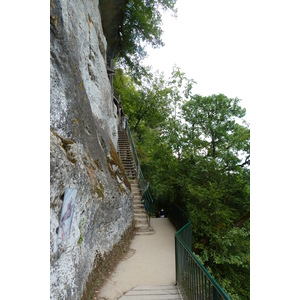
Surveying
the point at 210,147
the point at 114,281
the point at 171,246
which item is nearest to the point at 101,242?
the point at 114,281

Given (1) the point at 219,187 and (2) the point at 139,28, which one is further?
(2) the point at 139,28

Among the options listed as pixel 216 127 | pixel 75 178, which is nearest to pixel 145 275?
pixel 75 178

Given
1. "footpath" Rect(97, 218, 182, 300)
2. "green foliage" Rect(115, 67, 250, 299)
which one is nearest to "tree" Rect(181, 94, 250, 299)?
"green foliage" Rect(115, 67, 250, 299)

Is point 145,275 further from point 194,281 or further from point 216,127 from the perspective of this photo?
point 216,127

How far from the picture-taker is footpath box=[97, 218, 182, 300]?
4367mm

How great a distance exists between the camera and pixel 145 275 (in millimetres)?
5328

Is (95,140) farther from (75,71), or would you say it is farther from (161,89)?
(161,89)

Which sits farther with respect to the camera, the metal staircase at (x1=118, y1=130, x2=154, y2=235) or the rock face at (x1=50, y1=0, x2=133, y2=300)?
the metal staircase at (x1=118, y1=130, x2=154, y2=235)

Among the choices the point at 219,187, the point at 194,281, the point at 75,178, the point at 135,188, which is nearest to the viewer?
the point at 194,281

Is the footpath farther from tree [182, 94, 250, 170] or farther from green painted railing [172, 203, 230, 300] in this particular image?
tree [182, 94, 250, 170]

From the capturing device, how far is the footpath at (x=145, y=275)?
14.3 ft

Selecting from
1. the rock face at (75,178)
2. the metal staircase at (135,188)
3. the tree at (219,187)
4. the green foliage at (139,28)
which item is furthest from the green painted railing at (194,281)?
the green foliage at (139,28)

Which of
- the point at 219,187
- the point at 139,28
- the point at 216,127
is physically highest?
the point at 139,28

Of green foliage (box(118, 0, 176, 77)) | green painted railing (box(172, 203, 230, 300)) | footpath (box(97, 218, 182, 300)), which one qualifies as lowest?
footpath (box(97, 218, 182, 300))
